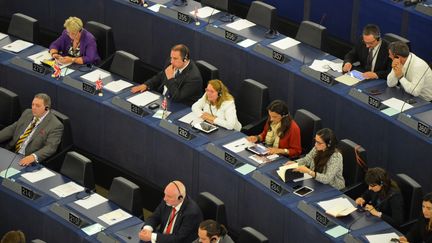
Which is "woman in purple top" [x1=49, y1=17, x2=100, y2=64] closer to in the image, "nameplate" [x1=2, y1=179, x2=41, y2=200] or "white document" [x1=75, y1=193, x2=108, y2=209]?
"nameplate" [x1=2, y1=179, x2=41, y2=200]

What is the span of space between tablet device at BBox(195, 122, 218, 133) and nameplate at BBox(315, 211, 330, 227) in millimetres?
1870

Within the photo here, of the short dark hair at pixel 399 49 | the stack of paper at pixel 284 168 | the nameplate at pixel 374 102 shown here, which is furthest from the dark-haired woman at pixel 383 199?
the short dark hair at pixel 399 49

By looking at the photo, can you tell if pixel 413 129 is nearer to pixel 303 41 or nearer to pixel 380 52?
pixel 380 52

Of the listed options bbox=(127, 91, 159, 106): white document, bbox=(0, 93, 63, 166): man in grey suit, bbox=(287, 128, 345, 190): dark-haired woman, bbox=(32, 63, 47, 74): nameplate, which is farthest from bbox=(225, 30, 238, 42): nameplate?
bbox=(287, 128, 345, 190): dark-haired woman

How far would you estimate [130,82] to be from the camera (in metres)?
12.5

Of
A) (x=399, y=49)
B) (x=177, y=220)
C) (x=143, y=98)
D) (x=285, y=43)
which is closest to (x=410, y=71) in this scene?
(x=399, y=49)

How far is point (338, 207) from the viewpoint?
10305 millimetres

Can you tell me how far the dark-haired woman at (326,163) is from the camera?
1072cm

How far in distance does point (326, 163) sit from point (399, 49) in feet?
5.39

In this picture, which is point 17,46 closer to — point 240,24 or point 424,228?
point 240,24

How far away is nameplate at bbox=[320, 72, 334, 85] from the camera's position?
12.0 m

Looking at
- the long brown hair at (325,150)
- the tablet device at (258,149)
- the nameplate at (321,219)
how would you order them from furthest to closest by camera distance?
1. the tablet device at (258,149)
2. the long brown hair at (325,150)
3. the nameplate at (321,219)

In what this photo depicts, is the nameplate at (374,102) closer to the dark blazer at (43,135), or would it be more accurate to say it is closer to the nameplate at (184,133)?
the nameplate at (184,133)

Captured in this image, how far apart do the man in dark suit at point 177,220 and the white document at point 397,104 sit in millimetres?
2539
